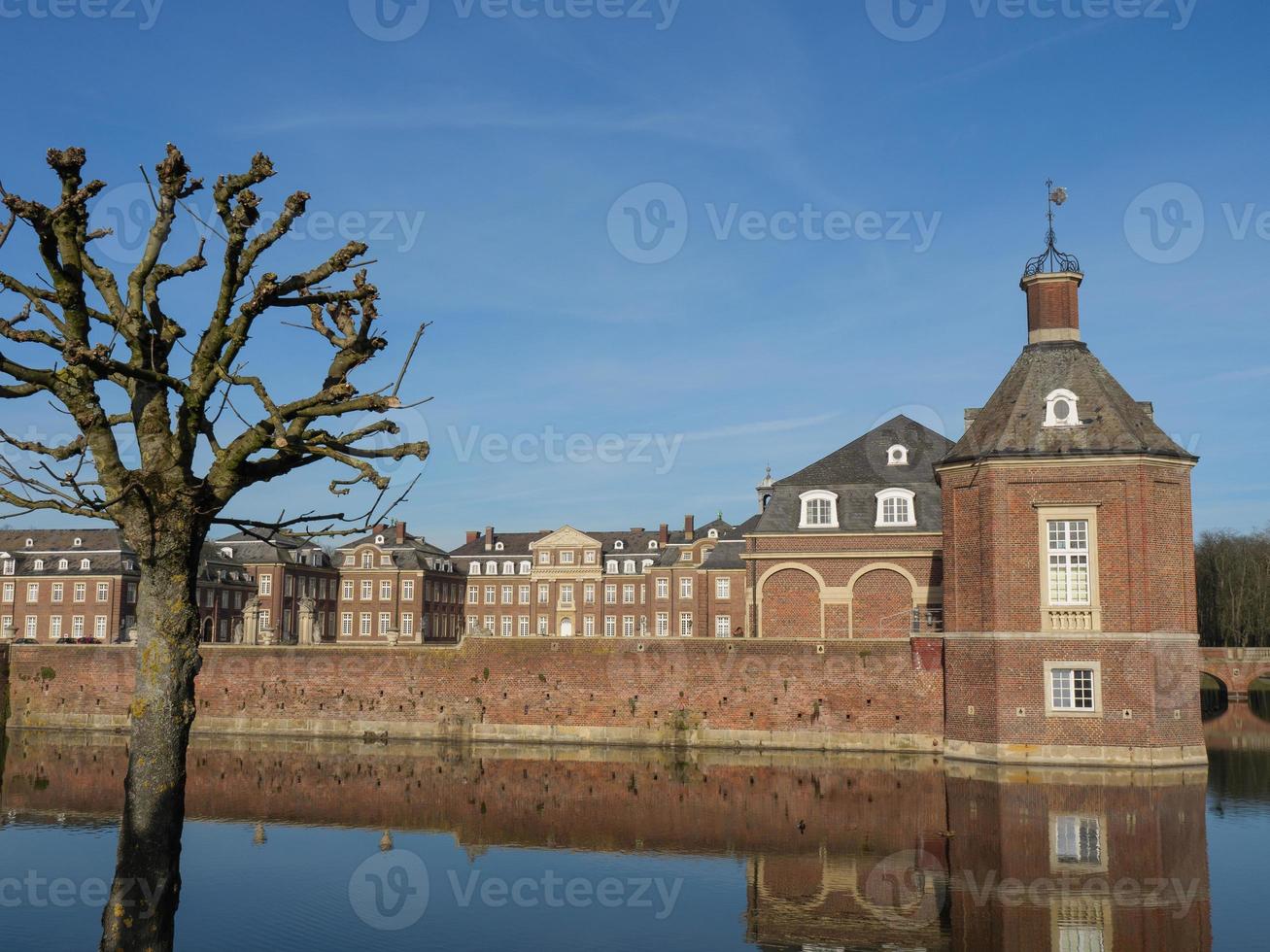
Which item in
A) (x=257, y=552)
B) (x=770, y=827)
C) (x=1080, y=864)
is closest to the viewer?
(x=1080, y=864)

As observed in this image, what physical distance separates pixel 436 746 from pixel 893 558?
15.4 metres

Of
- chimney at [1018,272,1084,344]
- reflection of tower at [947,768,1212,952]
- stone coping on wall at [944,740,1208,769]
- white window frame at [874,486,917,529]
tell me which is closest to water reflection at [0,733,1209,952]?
reflection of tower at [947,768,1212,952]

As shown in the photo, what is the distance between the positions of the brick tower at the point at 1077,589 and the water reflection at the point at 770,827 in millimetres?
1153

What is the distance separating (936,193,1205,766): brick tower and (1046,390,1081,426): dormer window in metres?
0.04

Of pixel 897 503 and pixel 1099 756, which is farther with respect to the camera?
pixel 897 503

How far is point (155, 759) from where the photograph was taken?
891 cm

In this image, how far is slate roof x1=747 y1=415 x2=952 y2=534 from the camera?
117 ft

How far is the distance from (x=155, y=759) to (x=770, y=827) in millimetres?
14194

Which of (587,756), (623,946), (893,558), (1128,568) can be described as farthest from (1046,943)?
(893,558)

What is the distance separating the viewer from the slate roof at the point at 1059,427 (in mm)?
27828

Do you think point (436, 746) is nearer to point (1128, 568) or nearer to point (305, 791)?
point (305, 791)

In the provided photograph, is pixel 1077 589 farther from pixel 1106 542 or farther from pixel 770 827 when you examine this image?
pixel 770 827

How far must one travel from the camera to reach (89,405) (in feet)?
29.7

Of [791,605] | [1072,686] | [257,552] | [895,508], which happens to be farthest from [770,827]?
[257,552]
